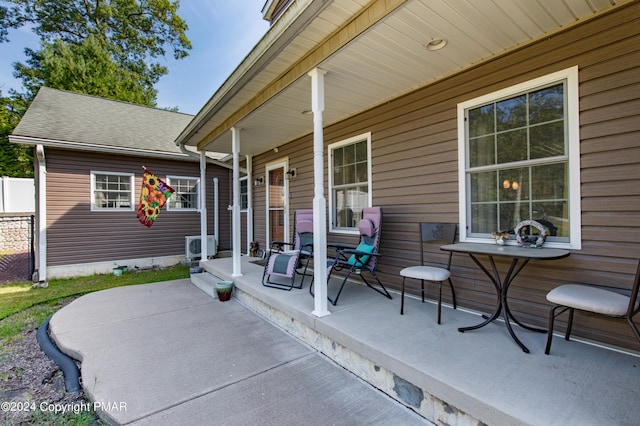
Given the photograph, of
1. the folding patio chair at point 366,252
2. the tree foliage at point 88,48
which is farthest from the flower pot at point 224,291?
the tree foliage at point 88,48

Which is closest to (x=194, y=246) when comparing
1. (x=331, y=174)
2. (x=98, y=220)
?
(x=98, y=220)

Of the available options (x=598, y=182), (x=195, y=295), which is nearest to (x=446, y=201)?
(x=598, y=182)

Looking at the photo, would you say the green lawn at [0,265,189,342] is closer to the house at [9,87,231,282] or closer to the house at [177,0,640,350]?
the house at [9,87,231,282]

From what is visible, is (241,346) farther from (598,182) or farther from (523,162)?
(598,182)

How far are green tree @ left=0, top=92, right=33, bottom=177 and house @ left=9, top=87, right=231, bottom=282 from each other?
9408 mm

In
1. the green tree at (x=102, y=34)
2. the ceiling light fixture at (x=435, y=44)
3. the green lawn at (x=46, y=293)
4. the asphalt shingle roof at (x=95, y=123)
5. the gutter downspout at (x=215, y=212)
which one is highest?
the green tree at (x=102, y=34)

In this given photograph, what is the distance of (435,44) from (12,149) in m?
20.1

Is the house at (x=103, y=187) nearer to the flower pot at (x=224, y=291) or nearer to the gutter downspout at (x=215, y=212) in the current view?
the gutter downspout at (x=215, y=212)

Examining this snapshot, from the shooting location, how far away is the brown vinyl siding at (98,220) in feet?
21.0

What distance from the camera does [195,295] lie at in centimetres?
480

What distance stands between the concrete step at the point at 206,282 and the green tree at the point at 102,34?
593 inches

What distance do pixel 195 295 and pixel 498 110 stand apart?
15.7 feet

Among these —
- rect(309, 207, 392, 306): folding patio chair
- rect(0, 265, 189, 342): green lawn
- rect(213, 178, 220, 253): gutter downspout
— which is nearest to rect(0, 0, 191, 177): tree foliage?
rect(213, 178, 220, 253): gutter downspout

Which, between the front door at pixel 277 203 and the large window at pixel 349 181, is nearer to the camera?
the large window at pixel 349 181
